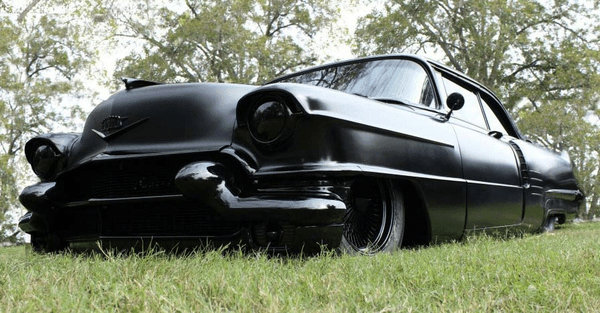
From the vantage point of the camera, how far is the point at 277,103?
2.53m

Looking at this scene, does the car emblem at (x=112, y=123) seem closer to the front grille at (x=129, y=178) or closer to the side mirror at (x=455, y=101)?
the front grille at (x=129, y=178)

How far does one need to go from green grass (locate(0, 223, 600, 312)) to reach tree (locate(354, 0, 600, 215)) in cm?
1702

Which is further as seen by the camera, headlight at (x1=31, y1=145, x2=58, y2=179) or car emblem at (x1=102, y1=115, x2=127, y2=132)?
headlight at (x1=31, y1=145, x2=58, y2=179)

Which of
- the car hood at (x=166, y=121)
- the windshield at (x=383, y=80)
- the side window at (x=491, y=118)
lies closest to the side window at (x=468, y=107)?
the side window at (x=491, y=118)

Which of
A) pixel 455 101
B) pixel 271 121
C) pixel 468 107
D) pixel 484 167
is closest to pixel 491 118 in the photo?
pixel 468 107

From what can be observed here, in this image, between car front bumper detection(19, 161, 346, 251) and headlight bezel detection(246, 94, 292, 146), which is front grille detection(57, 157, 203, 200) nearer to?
car front bumper detection(19, 161, 346, 251)

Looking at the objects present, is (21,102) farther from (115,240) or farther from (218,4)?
(115,240)

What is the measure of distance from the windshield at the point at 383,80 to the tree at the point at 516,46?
1527 cm

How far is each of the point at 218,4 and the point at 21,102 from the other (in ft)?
26.9

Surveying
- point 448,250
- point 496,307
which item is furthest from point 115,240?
point 496,307

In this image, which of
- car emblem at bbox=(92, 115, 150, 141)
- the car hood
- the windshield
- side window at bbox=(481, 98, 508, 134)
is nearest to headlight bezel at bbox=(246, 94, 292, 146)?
the car hood

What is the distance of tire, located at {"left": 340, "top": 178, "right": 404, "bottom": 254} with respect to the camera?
289 centimetres

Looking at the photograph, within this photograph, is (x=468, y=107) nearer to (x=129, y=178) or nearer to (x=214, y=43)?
(x=129, y=178)

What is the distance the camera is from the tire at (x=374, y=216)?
2895 mm
